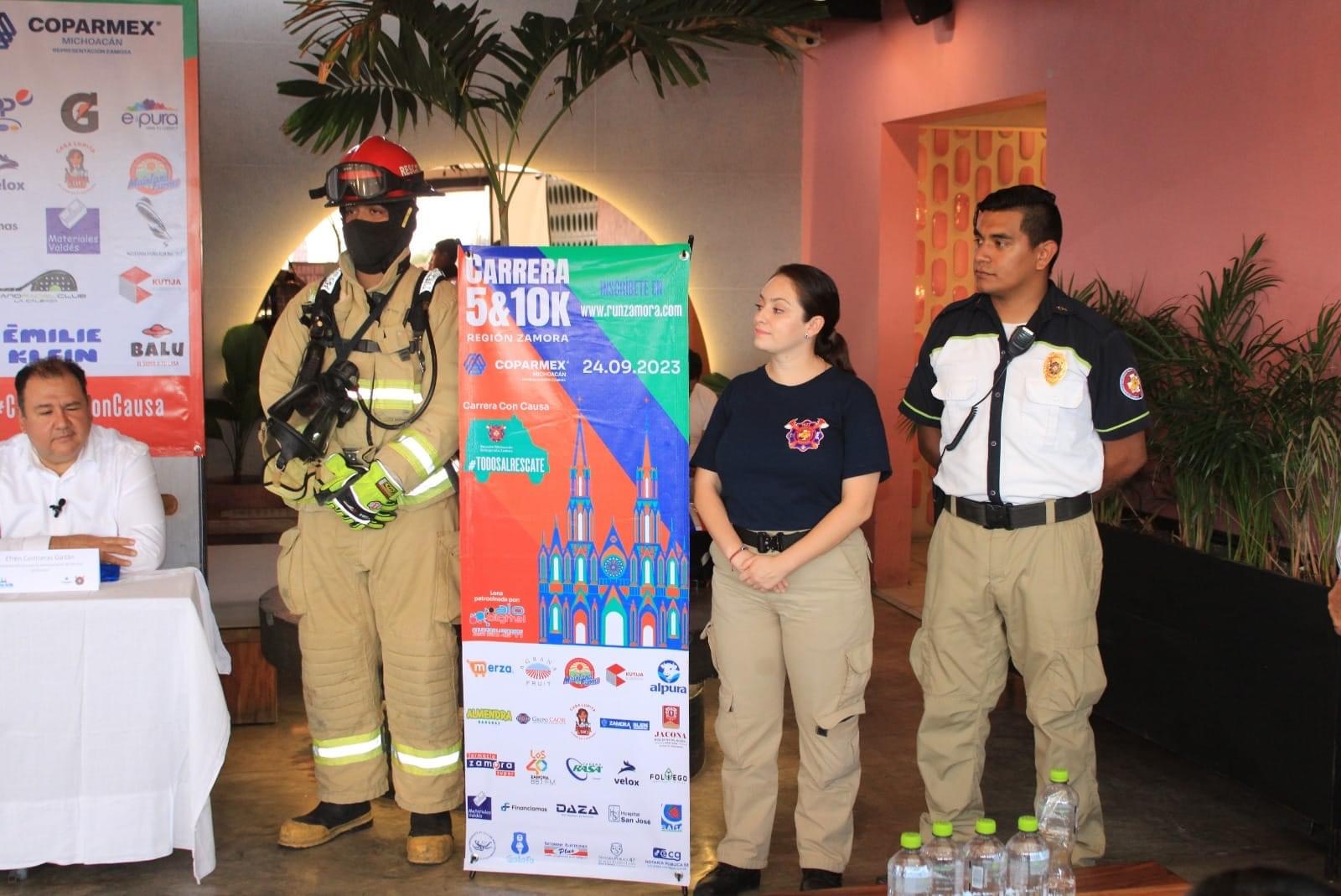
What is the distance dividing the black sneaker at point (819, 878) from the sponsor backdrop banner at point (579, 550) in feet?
1.03

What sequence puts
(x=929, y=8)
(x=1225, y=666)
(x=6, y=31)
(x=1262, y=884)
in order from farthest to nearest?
(x=929, y=8) < (x=6, y=31) < (x=1225, y=666) < (x=1262, y=884)

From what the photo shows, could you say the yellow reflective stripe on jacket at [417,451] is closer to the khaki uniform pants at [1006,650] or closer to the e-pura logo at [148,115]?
the khaki uniform pants at [1006,650]

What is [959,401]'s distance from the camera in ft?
11.8

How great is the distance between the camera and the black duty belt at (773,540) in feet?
11.2

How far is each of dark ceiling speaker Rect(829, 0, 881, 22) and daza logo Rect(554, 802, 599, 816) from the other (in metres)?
5.22

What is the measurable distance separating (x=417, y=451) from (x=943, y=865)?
6.40 feet

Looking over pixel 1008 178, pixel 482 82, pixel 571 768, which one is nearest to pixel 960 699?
pixel 571 768

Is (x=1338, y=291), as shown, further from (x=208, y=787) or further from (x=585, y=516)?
(x=208, y=787)

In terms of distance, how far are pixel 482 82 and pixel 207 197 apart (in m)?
1.72

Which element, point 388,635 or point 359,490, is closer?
point 359,490

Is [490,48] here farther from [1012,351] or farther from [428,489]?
[1012,351]

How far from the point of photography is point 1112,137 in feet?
18.3

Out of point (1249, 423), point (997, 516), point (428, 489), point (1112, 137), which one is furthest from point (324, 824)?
point (1112, 137)

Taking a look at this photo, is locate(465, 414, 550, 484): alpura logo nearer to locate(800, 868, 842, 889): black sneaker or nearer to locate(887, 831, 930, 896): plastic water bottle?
locate(800, 868, 842, 889): black sneaker
